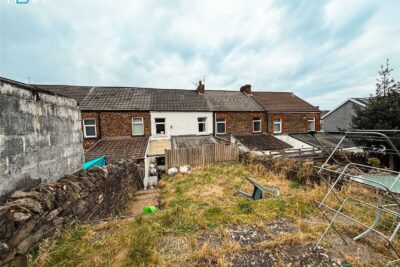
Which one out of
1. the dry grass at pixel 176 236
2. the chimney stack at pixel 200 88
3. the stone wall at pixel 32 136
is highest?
the chimney stack at pixel 200 88

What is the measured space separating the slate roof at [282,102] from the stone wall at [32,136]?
54.1ft

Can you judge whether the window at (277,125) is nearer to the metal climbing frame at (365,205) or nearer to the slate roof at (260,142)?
the slate roof at (260,142)

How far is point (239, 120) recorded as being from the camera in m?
16.7

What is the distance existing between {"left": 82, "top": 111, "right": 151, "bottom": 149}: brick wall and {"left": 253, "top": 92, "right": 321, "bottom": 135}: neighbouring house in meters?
11.9

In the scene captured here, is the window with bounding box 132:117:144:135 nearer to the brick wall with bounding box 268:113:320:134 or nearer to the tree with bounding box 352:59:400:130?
the brick wall with bounding box 268:113:320:134

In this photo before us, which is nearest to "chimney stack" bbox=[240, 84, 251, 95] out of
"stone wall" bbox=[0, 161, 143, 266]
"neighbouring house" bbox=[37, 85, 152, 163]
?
"neighbouring house" bbox=[37, 85, 152, 163]

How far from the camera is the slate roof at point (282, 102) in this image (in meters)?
18.1

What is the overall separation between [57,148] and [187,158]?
8089 millimetres

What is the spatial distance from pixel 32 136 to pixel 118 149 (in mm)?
9143

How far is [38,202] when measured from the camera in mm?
2717

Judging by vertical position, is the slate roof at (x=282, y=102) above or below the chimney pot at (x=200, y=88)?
below

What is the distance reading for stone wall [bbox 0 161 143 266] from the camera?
2.23 metres

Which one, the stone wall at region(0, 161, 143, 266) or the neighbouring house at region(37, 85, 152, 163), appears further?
the neighbouring house at region(37, 85, 152, 163)

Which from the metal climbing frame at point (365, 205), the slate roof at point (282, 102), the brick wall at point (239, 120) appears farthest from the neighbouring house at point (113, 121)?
the slate roof at point (282, 102)
